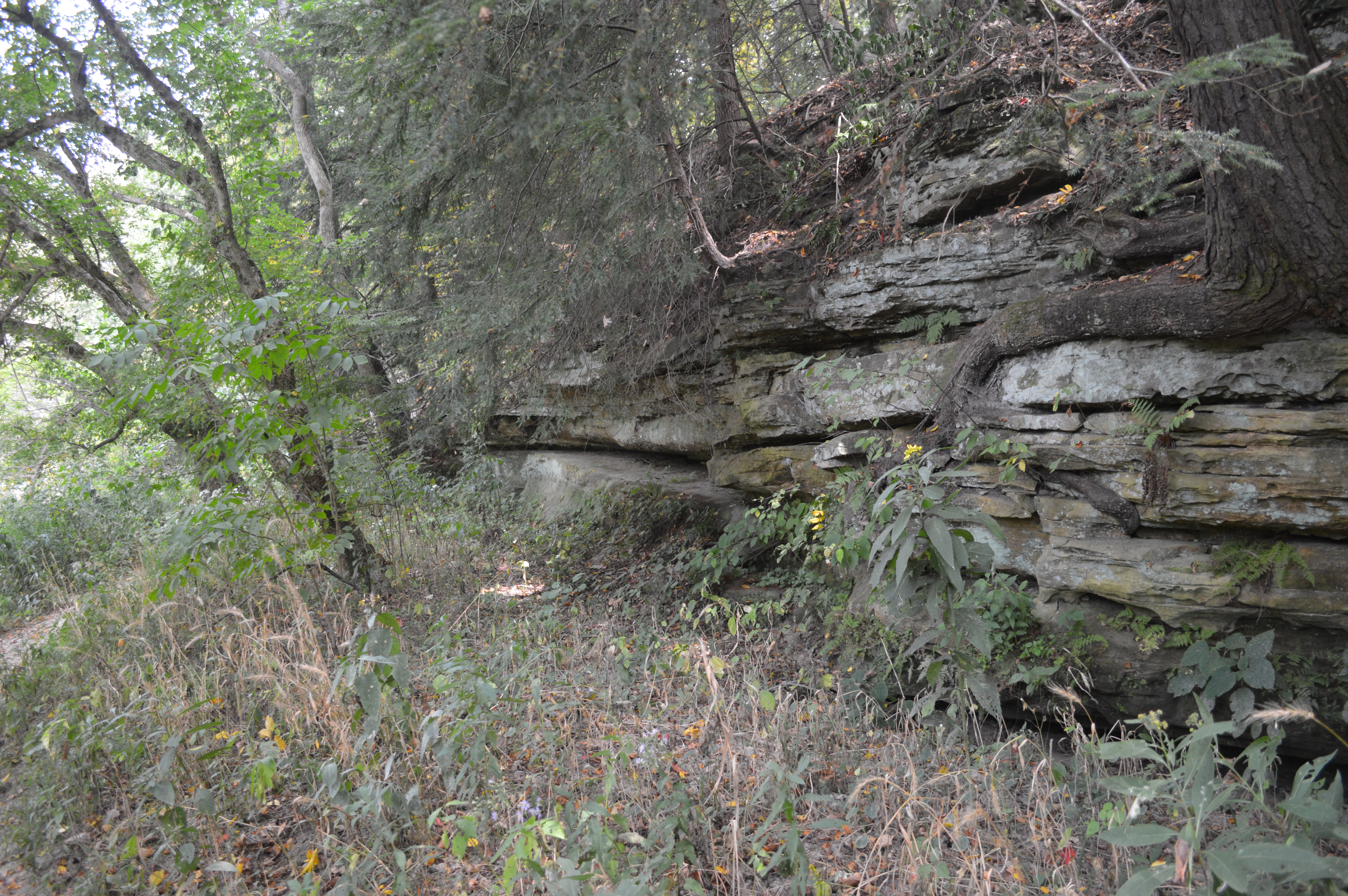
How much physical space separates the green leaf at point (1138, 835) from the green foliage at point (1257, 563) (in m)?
2.44

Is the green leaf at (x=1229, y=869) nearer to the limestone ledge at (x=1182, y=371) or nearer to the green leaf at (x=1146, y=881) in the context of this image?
the green leaf at (x=1146, y=881)

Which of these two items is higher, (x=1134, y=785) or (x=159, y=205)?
(x=159, y=205)

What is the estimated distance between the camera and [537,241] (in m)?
6.03

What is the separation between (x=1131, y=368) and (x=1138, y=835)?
302 cm

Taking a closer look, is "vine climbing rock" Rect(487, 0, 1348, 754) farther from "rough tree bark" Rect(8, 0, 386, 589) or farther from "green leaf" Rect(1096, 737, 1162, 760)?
"rough tree bark" Rect(8, 0, 386, 589)

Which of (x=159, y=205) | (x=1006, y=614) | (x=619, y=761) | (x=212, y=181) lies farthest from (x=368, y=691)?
(x=159, y=205)

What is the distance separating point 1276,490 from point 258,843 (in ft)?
17.2

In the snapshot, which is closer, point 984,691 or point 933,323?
point 984,691

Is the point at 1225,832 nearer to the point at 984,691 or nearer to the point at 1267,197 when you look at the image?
the point at 984,691

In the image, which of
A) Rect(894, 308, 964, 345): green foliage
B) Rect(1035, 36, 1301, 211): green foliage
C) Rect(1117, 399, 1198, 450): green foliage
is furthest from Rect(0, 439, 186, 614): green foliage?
Rect(1117, 399, 1198, 450): green foliage

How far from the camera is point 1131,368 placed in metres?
3.99

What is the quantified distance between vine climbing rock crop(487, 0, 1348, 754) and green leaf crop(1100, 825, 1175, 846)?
2.33 meters

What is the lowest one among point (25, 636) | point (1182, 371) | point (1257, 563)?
point (1257, 563)

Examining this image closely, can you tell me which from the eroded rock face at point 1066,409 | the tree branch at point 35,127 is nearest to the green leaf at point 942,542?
the eroded rock face at point 1066,409
